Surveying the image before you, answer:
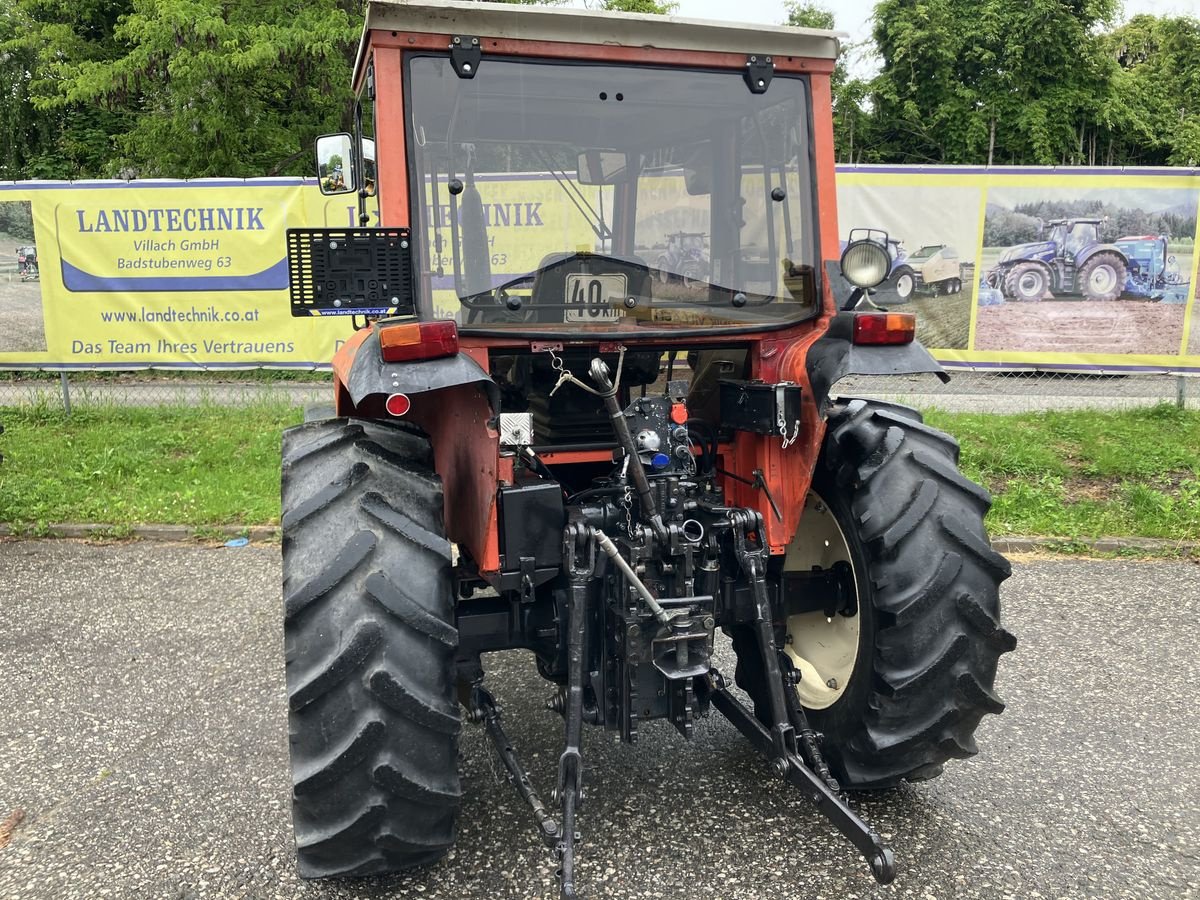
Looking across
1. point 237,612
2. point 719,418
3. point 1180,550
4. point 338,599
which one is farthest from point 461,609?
point 1180,550

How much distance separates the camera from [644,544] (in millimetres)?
2842

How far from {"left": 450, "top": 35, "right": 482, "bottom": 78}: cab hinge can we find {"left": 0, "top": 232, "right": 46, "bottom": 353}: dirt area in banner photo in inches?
327

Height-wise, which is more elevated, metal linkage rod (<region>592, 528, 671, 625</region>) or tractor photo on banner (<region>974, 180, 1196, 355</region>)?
tractor photo on banner (<region>974, 180, 1196, 355</region>)

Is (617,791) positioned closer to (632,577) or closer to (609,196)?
(632,577)

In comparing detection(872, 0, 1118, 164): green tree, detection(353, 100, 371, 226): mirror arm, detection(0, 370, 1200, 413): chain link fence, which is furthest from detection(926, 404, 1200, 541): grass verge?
detection(872, 0, 1118, 164): green tree

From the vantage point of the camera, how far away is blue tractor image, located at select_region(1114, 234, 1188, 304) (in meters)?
8.72

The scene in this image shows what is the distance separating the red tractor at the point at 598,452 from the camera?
258 centimetres

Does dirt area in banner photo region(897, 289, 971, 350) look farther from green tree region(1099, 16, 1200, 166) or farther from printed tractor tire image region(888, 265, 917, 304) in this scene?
green tree region(1099, 16, 1200, 166)

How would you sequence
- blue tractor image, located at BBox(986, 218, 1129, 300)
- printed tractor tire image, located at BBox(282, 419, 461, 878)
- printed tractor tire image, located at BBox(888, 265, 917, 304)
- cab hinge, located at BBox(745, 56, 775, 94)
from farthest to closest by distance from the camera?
printed tractor tire image, located at BBox(888, 265, 917, 304) < blue tractor image, located at BBox(986, 218, 1129, 300) < cab hinge, located at BBox(745, 56, 775, 94) < printed tractor tire image, located at BBox(282, 419, 461, 878)

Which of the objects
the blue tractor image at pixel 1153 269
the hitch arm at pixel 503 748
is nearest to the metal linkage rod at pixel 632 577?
the hitch arm at pixel 503 748

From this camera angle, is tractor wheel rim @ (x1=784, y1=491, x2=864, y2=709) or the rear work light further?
tractor wheel rim @ (x1=784, y1=491, x2=864, y2=709)

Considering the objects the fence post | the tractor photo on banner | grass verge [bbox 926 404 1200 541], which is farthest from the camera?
the fence post

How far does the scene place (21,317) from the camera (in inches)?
370

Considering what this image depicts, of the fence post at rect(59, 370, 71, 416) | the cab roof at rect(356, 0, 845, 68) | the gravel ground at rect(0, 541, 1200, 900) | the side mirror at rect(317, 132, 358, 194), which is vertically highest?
the cab roof at rect(356, 0, 845, 68)
